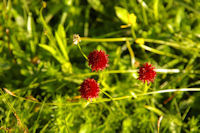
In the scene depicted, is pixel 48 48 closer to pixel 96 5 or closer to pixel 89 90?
pixel 89 90

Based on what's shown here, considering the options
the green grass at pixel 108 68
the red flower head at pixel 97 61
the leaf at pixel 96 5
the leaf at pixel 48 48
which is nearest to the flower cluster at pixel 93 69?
the red flower head at pixel 97 61

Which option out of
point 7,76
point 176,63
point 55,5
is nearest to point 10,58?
point 7,76

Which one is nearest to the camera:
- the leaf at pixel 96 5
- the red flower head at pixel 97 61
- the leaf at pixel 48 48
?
the red flower head at pixel 97 61

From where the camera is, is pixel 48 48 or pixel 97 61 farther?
pixel 48 48

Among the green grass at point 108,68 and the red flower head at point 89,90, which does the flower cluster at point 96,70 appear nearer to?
the red flower head at point 89,90

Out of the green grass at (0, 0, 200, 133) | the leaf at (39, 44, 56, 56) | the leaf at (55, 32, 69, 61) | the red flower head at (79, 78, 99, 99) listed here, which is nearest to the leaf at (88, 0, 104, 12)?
the green grass at (0, 0, 200, 133)

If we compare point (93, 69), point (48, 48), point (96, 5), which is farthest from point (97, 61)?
point (96, 5)

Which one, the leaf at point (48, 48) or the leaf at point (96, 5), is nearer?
the leaf at point (48, 48)

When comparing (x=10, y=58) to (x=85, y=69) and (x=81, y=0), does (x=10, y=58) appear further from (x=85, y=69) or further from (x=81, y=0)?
(x=81, y=0)
